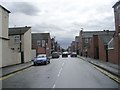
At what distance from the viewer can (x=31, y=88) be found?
43.5 feet

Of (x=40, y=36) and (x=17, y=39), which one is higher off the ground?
(x=40, y=36)

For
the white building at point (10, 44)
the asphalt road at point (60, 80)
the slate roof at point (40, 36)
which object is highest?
the slate roof at point (40, 36)

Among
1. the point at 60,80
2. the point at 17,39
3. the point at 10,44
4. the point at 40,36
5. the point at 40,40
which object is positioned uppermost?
the point at 40,36

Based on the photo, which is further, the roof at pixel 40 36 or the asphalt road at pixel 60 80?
the roof at pixel 40 36

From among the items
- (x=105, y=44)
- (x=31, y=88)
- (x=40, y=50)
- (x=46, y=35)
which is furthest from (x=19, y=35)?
(x=46, y=35)

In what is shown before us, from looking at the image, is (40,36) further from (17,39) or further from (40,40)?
(17,39)

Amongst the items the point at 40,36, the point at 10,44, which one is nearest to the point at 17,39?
the point at 10,44

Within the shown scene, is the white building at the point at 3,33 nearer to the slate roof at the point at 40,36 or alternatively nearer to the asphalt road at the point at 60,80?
the asphalt road at the point at 60,80

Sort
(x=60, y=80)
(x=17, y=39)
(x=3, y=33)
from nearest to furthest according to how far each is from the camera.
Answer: (x=60, y=80)
(x=3, y=33)
(x=17, y=39)

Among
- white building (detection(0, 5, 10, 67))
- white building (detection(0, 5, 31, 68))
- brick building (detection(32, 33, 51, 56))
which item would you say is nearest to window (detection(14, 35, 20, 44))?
white building (detection(0, 5, 31, 68))

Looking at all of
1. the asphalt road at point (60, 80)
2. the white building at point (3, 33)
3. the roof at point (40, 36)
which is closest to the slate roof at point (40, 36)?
the roof at point (40, 36)

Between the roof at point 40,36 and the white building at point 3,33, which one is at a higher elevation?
the roof at point 40,36

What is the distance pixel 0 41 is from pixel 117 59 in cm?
1357

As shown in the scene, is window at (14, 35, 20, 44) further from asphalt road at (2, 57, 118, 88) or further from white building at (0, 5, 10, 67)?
asphalt road at (2, 57, 118, 88)
